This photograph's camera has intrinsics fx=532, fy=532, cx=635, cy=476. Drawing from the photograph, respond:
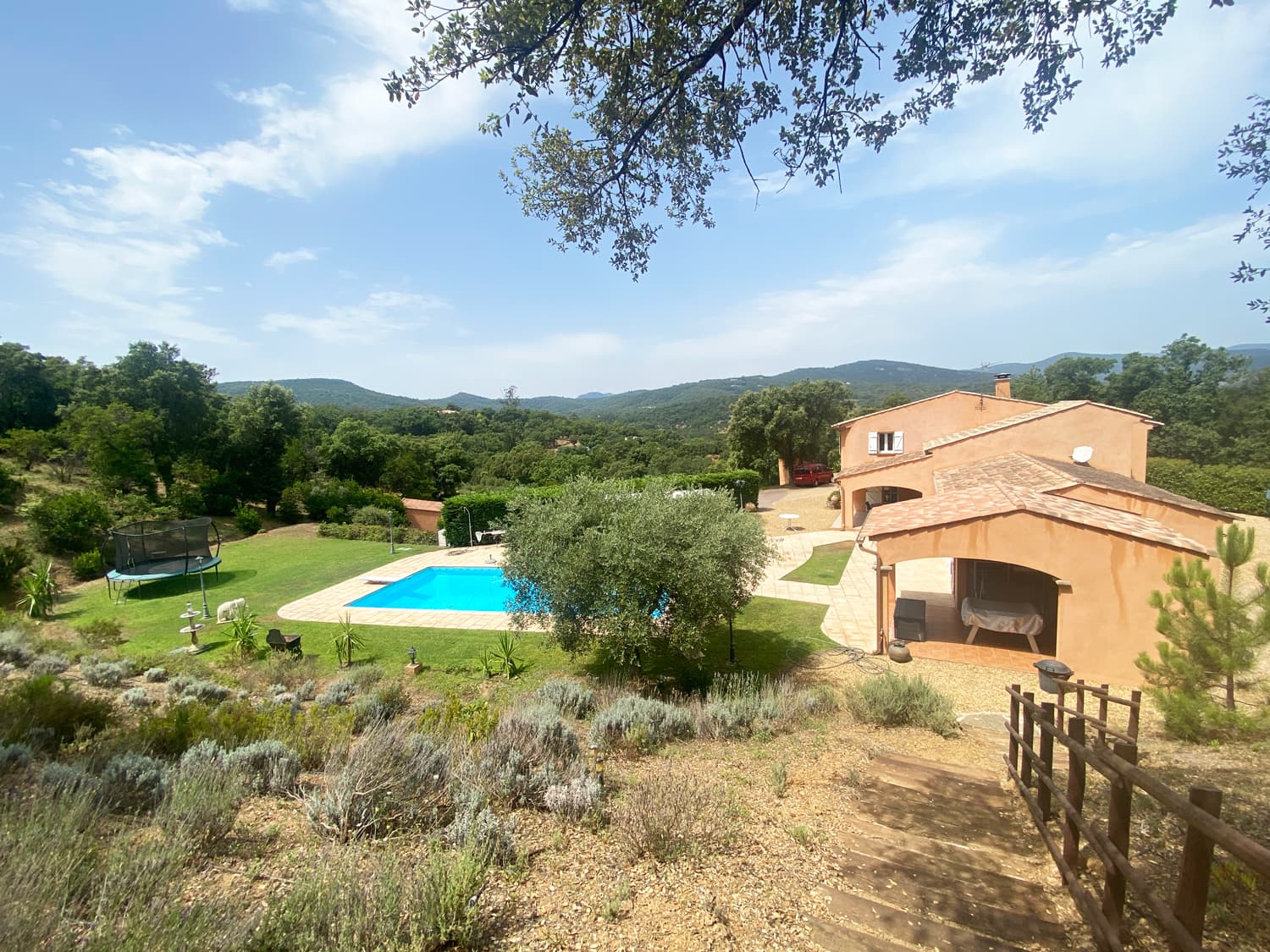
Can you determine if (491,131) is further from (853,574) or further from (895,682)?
(853,574)

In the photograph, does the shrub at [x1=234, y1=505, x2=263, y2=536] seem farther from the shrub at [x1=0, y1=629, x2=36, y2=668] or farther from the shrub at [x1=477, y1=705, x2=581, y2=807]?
the shrub at [x1=477, y1=705, x2=581, y2=807]

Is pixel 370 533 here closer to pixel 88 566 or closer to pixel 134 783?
pixel 88 566

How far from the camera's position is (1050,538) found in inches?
384

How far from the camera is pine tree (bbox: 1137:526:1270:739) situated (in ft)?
20.1

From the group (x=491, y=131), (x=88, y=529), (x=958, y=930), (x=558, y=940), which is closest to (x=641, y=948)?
(x=558, y=940)

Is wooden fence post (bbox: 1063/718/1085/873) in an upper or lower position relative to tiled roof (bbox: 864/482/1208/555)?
lower

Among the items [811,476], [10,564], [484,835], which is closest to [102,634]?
[10,564]

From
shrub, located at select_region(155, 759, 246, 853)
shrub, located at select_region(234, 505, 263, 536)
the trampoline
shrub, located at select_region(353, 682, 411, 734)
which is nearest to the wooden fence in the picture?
shrub, located at select_region(155, 759, 246, 853)

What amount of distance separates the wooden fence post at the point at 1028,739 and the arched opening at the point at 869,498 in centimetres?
1957

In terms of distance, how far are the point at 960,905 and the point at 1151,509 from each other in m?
13.2

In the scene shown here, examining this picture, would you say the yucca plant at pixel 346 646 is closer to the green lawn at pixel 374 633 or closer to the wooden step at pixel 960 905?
the green lawn at pixel 374 633

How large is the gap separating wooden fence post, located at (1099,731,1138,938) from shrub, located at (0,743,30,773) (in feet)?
24.6

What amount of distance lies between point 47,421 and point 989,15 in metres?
45.0

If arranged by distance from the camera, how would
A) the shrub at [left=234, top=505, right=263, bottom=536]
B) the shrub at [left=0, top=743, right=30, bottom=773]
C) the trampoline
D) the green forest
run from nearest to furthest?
the shrub at [left=0, top=743, right=30, bottom=773], the trampoline, the green forest, the shrub at [left=234, top=505, right=263, bottom=536]
